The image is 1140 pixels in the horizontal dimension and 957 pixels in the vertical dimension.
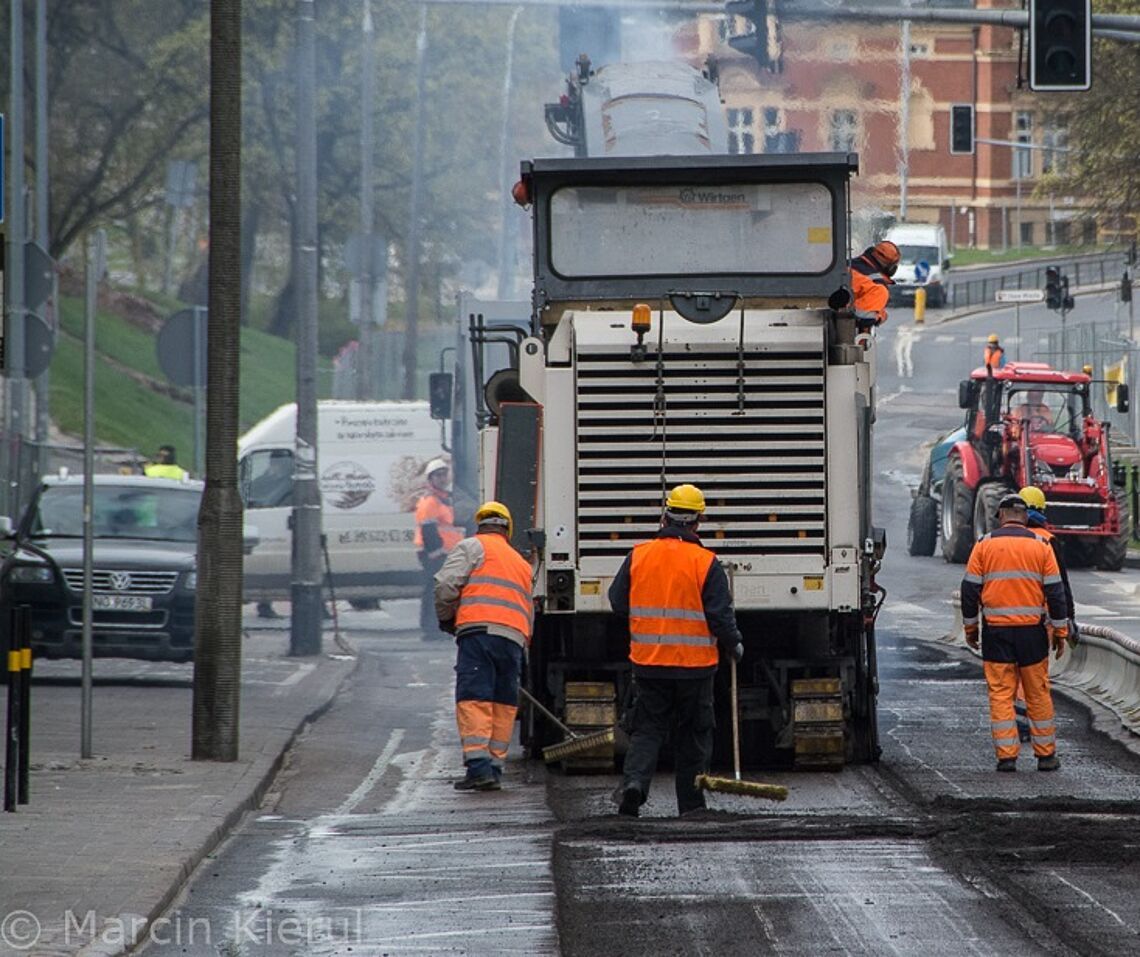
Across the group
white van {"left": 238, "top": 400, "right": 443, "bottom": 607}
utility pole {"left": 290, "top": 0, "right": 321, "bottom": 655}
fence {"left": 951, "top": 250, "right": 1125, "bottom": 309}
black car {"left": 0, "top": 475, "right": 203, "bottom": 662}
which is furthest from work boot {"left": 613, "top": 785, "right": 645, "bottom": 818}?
fence {"left": 951, "top": 250, "right": 1125, "bottom": 309}

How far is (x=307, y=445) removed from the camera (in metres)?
24.7

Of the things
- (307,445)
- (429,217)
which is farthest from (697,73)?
(429,217)

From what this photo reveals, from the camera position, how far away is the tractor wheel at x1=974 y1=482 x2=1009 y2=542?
31891 mm

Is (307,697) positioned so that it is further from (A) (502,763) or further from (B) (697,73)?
(B) (697,73)

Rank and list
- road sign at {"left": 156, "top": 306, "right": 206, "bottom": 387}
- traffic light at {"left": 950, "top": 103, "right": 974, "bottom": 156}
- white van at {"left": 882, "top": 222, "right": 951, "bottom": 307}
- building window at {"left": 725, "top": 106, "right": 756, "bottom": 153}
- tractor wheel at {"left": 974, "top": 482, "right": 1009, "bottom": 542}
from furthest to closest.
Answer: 1. white van at {"left": 882, "top": 222, "right": 951, "bottom": 307}
2. traffic light at {"left": 950, "top": 103, "right": 974, "bottom": 156}
3. tractor wheel at {"left": 974, "top": 482, "right": 1009, "bottom": 542}
4. building window at {"left": 725, "top": 106, "right": 756, "bottom": 153}
5. road sign at {"left": 156, "top": 306, "right": 206, "bottom": 387}

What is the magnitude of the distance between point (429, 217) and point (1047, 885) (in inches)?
2168

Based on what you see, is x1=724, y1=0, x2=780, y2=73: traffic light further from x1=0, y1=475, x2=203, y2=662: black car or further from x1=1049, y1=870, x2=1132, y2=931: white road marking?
x1=1049, y1=870, x2=1132, y2=931: white road marking

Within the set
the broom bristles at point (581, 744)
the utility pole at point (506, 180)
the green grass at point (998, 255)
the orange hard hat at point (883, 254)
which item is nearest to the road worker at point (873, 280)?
the orange hard hat at point (883, 254)

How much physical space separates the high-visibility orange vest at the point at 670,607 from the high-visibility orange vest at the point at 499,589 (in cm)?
147

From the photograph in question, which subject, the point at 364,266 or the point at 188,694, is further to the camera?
the point at 364,266

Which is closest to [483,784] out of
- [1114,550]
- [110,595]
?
[110,595]

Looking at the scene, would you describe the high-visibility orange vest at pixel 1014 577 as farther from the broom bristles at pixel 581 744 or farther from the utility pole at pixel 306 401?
the utility pole at pixel 306 401

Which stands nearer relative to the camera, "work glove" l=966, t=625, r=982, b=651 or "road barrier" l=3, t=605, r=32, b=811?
"road barrier" l=3, t=605, r=32, b=811

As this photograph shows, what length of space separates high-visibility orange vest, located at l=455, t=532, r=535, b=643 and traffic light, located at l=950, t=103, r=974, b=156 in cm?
2532
